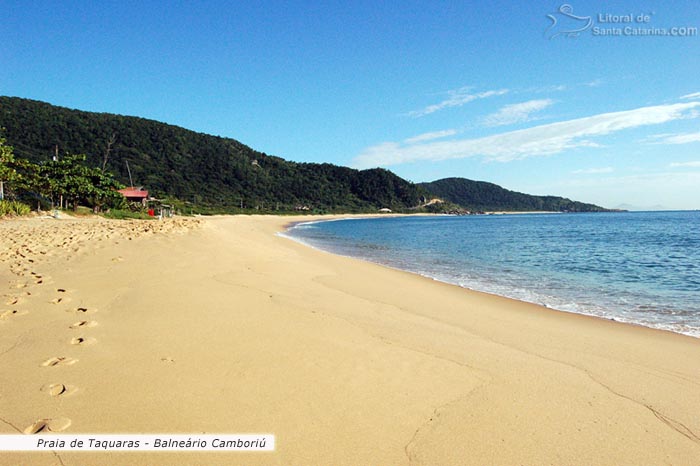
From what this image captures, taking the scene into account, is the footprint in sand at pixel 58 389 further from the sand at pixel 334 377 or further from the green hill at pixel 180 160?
the green hill at pixel 180 160

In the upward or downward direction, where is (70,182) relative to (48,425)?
upward

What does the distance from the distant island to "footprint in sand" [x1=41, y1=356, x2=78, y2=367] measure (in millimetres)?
60278

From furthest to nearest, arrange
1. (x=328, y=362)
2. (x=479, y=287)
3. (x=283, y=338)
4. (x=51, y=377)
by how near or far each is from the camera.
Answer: (x=479, y=287)
(x=283, y=338)
(x=328, y=362)
(x=51, y=377)

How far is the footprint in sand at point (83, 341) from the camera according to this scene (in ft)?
12.7

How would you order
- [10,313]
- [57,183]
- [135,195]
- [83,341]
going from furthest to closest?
[135,195]
[57,183]
[10,313]
[83,341]

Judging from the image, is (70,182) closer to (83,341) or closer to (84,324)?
(84,324)

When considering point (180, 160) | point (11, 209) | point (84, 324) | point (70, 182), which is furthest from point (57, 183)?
point (180, 160)

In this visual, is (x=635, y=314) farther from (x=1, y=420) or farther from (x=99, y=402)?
(x=1, y=420)

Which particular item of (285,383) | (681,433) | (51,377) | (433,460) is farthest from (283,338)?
(681,433)

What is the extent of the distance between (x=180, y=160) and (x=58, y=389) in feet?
355

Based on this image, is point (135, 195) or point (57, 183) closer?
point (57, 183)

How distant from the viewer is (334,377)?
3523mm

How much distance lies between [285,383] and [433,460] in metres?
1.43

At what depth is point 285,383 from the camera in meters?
3.32
